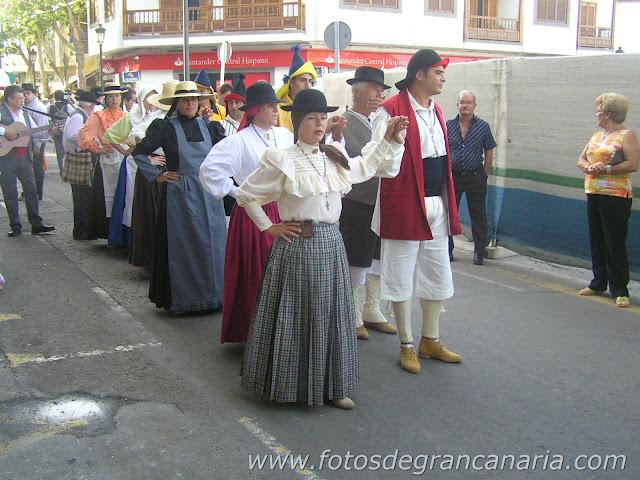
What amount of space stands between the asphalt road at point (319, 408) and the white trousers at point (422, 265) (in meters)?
0.52

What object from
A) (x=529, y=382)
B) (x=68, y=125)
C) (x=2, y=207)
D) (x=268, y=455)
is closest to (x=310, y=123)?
(x=268, y=455)

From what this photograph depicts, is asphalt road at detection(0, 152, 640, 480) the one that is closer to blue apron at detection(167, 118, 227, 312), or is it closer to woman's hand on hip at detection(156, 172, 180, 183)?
blue apron at detection(167, 118, 227, 312)

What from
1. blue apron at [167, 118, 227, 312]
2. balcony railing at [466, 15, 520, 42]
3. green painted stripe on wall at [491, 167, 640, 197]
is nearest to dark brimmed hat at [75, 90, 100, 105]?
blue apron at [167, 118, 227, 312]

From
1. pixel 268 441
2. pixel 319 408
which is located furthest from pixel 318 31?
pixel 268 441

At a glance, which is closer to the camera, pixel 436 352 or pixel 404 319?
pixel 404 319

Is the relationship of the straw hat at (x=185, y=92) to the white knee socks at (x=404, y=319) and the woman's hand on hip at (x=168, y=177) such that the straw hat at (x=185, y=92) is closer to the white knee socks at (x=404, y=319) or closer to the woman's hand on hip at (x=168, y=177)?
the woman's hand on hip at (x=168, y=177)

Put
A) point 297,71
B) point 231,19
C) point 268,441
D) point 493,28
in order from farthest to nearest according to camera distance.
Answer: point 493,28, point 231,19, point 297,71, point 268,441

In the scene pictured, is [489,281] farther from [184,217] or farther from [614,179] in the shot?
[184,217]

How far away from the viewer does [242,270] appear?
5535 mm

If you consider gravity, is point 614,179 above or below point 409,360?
above

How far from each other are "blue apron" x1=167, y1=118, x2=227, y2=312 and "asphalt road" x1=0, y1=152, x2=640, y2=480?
0.25 m

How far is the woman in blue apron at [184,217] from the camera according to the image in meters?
6.36

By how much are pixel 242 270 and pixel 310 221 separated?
4.07 ft

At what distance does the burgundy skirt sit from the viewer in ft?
18.1
